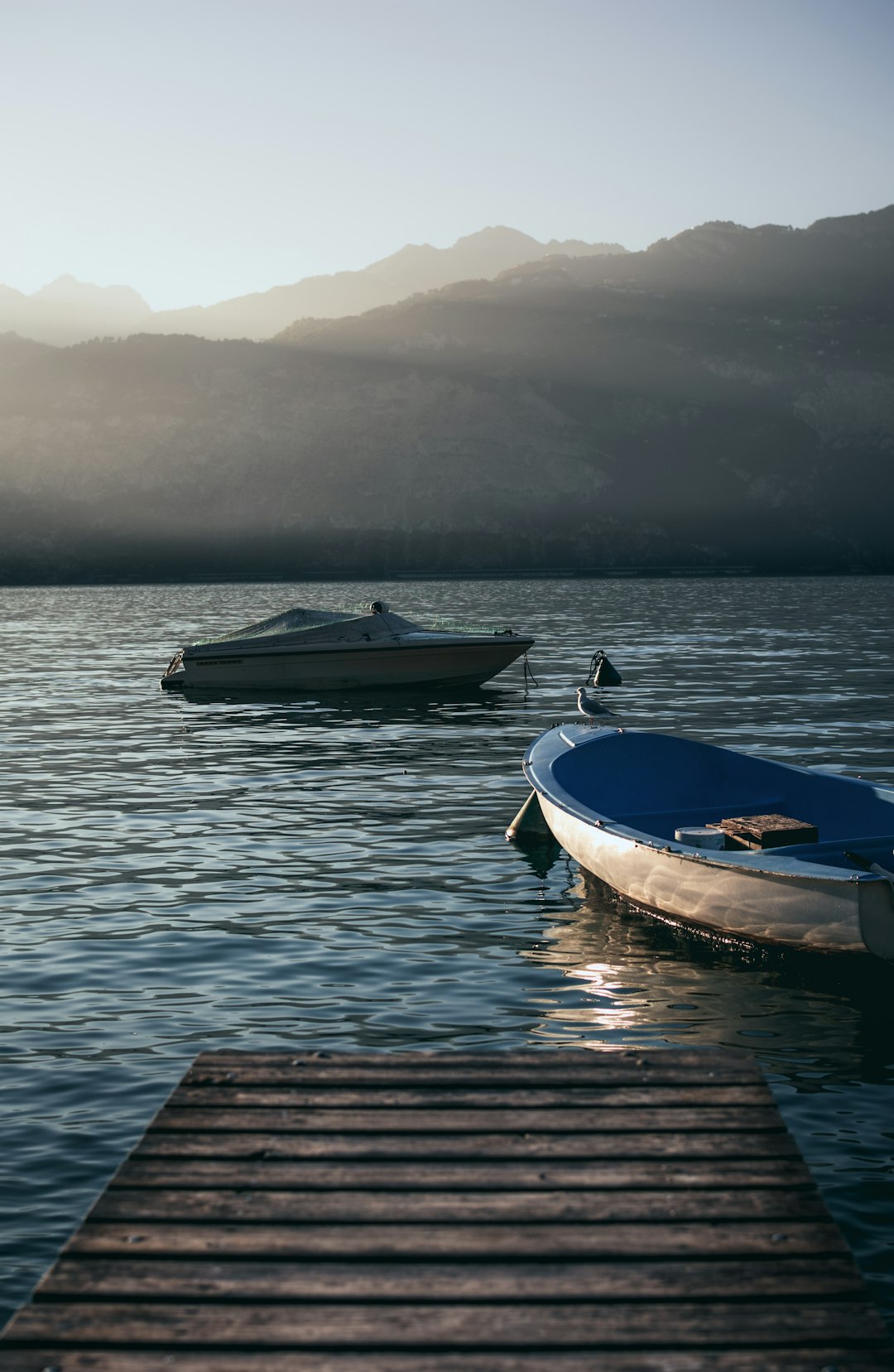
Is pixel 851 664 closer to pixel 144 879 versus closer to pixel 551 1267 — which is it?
pixel 144 879

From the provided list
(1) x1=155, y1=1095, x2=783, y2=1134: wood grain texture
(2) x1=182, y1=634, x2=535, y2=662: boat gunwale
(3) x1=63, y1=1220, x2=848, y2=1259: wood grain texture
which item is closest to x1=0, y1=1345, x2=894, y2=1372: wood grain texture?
(3) x1=63, y1=1220, x2=848, y2=1259: wood grain texture

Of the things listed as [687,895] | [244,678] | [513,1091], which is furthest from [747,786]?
[244,678]

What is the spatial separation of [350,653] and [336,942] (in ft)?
77.2

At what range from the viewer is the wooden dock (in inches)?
181

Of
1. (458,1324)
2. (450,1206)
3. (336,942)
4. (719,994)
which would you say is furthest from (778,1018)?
(458,1324)

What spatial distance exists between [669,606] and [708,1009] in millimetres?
98834

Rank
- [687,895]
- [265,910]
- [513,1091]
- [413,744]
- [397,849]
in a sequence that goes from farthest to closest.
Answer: [413,744] < [397,849] < [265,910] < [687,895] < [513,1091]

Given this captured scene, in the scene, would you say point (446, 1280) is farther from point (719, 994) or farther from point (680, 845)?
point (680, 845)

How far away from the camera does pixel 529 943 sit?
13344mm

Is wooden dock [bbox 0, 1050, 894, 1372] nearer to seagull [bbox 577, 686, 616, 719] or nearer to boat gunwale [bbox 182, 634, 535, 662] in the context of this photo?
seagull [bbox 577, 686, 616, 719]

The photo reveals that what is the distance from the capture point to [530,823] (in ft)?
58.4

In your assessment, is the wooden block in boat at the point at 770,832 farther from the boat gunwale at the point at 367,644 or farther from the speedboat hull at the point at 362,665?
the speedboat hull at the point at 362,665

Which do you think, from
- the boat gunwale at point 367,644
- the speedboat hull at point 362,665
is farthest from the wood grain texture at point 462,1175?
the speedboat hull at point 362,665

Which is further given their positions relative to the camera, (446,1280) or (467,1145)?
(467,1145)
